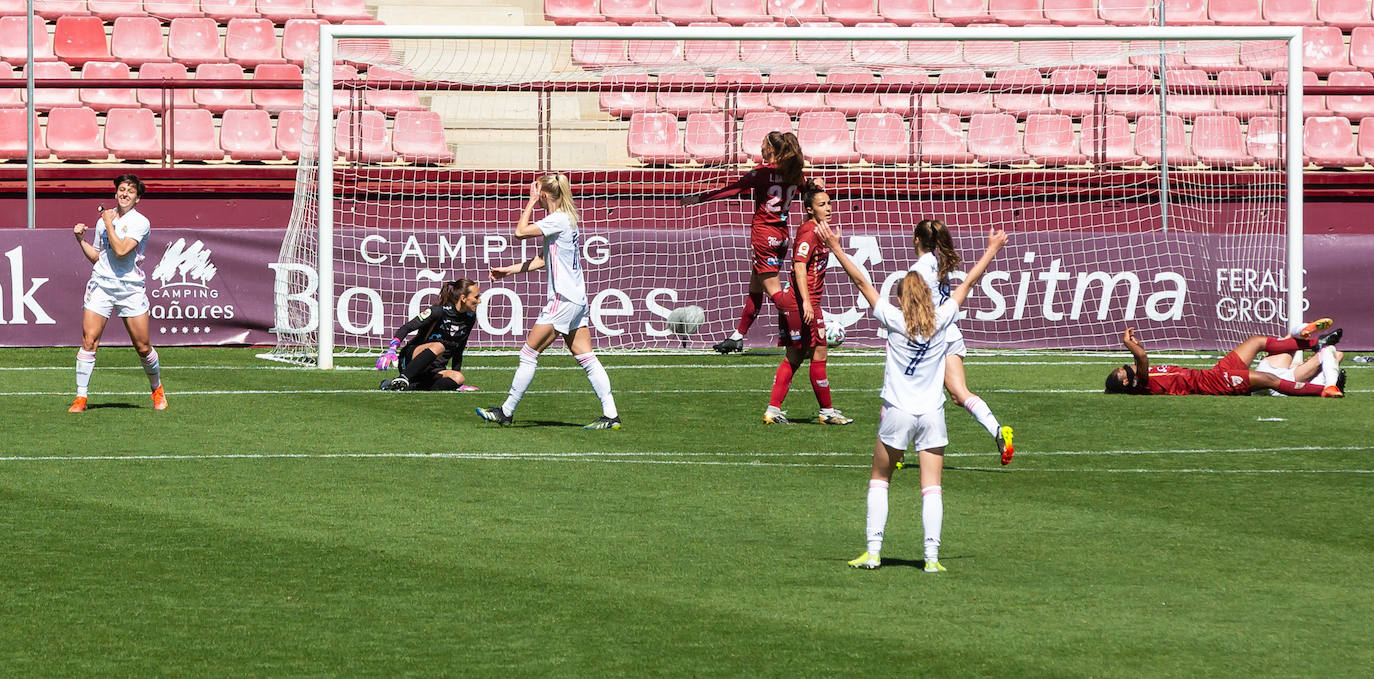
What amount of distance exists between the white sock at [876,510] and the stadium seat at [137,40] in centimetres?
1781

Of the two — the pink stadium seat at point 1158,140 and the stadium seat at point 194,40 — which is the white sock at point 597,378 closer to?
the pink stadium seat at point 1158,140

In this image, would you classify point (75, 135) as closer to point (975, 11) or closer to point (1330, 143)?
point (975, 11)

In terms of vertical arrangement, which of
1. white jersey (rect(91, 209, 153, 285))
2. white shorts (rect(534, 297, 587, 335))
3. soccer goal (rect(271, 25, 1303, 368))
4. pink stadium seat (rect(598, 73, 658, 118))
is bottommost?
white shorts (rect(534, 297, 587, 335))

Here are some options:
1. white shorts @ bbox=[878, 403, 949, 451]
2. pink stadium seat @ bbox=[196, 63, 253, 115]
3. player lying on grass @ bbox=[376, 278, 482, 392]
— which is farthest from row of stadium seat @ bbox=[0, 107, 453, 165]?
white shorts @ bbox=[878, 403, 949, 451]

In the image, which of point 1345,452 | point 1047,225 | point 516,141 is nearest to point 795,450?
point 1345,452

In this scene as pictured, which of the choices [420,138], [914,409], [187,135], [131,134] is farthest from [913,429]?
[131,134]

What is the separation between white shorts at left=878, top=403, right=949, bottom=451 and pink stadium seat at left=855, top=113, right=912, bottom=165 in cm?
1369

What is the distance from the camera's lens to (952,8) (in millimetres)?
24406

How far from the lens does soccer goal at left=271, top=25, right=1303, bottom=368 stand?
17.7m

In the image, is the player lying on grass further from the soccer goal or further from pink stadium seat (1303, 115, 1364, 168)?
pink stadium seat (1303, 115, 1364, 168)

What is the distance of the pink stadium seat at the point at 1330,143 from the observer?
2222 centimetres

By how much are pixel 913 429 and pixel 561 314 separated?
497 cm

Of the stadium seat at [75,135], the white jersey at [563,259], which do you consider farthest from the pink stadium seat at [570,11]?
the white jersey at [563,259]

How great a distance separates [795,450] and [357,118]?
429 inches
